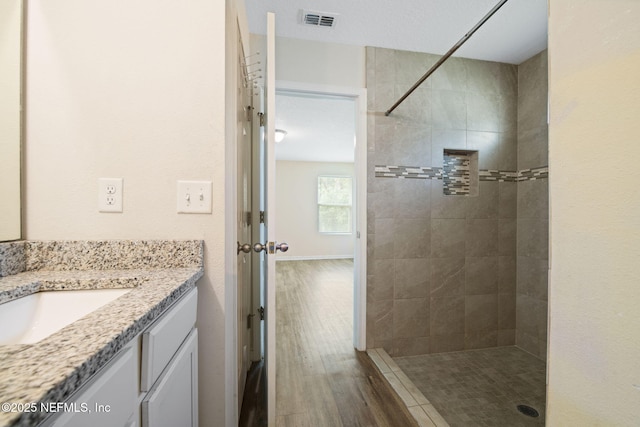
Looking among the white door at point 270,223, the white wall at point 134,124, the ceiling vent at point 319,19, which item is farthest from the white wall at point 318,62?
the white wall at point 134,124

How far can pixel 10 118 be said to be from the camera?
0.84m

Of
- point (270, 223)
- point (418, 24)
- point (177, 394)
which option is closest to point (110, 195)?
point (270, 223)

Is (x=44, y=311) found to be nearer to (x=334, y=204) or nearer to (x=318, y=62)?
(x=318, y=62)

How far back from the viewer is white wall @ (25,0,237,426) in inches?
34.7

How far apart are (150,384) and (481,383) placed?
210 centimetres

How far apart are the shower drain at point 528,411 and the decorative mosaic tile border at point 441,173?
166 cm

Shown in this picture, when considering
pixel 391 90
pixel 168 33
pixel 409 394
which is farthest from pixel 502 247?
pixel 168 33

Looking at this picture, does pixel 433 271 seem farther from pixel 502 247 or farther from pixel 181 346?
pixel 181 346

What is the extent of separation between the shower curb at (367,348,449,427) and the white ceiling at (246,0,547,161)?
97.9 inches

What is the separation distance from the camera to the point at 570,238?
57 centimetres

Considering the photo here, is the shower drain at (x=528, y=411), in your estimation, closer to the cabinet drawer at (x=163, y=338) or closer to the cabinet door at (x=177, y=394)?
the cabinet door at (x=177, y=394)

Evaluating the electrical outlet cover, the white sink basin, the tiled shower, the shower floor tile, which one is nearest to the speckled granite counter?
the white sink basin

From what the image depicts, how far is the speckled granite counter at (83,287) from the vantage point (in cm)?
30

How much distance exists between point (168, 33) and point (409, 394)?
7.24ft
